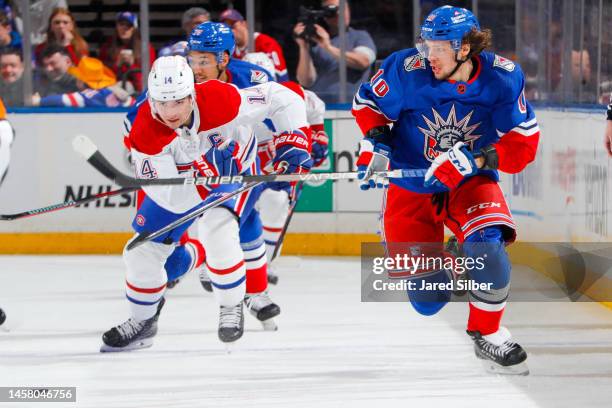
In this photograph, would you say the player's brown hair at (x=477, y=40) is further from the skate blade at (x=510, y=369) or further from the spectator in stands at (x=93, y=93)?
the spectator in stands at (x=93, y=93)

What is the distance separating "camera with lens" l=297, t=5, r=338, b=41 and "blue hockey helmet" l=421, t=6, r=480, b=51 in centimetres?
336

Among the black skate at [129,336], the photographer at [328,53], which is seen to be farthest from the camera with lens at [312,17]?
the black skate at [129,336]

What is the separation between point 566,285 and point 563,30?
1.26 meters

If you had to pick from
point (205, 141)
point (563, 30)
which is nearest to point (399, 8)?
point (563, 30)

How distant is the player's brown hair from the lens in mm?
3609

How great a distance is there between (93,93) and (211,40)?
235 cm

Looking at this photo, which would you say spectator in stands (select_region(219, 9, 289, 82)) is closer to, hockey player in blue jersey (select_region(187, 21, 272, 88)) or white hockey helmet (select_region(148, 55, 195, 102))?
hockey player in blue jersey (select_region(187, 21, 272, 88))

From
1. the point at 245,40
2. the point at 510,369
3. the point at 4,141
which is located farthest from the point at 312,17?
the point at 510,369

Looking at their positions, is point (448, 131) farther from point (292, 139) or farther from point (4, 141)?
point (4, 141)

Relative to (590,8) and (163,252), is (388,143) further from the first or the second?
(590,8)

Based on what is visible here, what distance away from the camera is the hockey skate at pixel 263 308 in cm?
464

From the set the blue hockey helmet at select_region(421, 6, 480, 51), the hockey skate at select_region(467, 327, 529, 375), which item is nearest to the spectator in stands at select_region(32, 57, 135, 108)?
the blue hockey helmet at select_region(421, 6, 480, 51)

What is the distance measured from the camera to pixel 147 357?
4.20 metres

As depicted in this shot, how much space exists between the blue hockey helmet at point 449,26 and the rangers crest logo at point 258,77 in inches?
61.4
